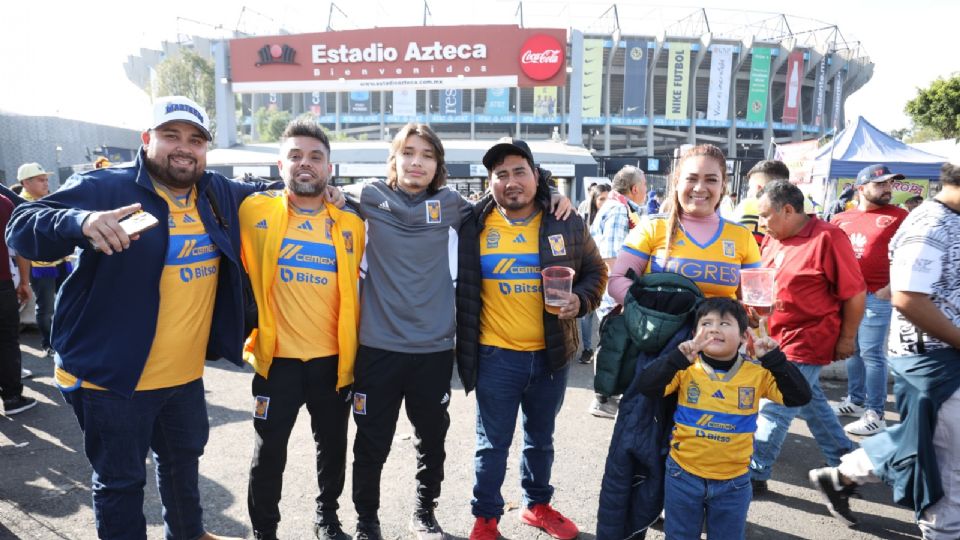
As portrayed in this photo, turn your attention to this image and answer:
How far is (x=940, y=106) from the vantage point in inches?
749

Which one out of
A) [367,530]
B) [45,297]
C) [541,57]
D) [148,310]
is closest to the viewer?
[148,310]

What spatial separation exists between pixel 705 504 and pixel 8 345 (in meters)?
5.59

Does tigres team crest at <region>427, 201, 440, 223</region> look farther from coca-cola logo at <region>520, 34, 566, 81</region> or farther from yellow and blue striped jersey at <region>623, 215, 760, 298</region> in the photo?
coca-cola logo at <region>520, 34, 566, 81</region>

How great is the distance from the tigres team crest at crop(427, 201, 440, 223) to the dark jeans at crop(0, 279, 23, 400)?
4.25 m

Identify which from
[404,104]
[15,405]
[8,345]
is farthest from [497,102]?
[15,405]

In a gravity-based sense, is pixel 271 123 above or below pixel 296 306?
above

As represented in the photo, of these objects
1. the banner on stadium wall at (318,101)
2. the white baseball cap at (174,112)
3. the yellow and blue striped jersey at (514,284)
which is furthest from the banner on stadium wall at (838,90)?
the white baseball cap at (174,112)

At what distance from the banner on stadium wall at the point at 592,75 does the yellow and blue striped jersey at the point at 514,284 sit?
44517mm

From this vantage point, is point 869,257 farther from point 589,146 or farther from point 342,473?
point 589,146

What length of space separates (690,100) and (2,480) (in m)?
52.9

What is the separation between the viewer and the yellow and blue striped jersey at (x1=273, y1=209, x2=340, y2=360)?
2.56 m

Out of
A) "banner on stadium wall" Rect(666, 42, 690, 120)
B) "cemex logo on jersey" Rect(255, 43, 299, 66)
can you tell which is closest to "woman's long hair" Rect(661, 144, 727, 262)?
"cemex logo on jersey" Rect(255, 43, 299, 66)

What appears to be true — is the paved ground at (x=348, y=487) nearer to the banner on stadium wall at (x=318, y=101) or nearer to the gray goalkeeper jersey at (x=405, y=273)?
the gray goalkeeper jersey at (x=405, y=273)

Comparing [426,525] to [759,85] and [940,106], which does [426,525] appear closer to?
[940,106]
